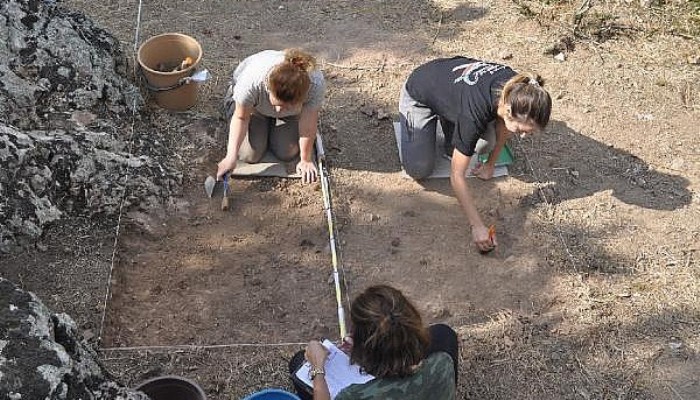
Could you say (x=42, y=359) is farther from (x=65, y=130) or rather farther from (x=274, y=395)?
(x=65, y=130)

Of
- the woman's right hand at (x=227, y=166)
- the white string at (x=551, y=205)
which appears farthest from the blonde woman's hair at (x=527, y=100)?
the woman's right hand at (x=227, y=166)

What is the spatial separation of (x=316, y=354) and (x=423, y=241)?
138 centimetres

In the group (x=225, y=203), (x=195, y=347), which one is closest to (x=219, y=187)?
(x=225, y=203)

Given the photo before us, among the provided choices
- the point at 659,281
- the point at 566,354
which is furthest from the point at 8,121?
the point at 659,281

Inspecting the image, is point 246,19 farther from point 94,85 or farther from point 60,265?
point 60,265

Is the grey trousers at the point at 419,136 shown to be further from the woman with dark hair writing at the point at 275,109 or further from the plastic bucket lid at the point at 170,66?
the plastic bucket lid at the point at 170,66

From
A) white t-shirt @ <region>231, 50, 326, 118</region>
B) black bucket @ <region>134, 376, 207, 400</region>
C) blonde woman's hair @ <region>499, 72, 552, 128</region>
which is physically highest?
blonde woman's hair @ <region>499, 72, 552, 128</region>

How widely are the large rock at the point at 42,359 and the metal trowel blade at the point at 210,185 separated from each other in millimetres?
1622

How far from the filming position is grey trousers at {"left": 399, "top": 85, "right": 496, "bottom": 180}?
169 inches

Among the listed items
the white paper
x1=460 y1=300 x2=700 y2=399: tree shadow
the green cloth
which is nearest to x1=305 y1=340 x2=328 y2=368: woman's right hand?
the white paper

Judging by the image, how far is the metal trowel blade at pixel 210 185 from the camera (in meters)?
4.08

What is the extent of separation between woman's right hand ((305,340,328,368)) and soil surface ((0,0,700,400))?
47 centimetres

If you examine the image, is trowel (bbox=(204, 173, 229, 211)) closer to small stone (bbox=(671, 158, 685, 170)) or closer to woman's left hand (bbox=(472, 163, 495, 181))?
woman's left hand (bbox=(472, 163, 495, 181))

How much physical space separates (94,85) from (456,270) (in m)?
2.26
